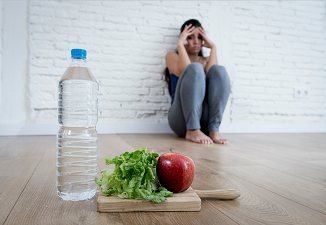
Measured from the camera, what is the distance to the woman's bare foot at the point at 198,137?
6.31 ft

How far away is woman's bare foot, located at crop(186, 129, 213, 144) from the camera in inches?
75.7

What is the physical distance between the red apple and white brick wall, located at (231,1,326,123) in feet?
7.55

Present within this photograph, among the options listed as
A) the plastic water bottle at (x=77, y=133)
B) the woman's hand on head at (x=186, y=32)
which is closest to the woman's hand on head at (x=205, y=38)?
the woman's hand on head at (x=186, y=32)

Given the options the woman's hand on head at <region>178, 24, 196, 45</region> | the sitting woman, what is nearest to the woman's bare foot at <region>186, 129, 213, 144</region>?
the sitting woman

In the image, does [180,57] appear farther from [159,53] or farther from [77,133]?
[77,133]

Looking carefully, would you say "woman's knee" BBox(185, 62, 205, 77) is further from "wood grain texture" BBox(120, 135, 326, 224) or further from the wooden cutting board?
the wooden cutting board

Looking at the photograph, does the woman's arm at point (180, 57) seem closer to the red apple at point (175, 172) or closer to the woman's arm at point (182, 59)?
the woman's arm at point (182, 59)

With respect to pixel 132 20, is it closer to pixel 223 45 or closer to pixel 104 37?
pixel 104 37

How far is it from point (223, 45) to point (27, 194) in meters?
2.50

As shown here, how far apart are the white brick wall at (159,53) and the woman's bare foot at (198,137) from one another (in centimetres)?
63

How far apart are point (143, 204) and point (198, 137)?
A: 1.38 m

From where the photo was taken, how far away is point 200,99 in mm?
2025

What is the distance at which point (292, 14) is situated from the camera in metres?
3.06

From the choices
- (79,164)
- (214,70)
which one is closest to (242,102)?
(214,70)
